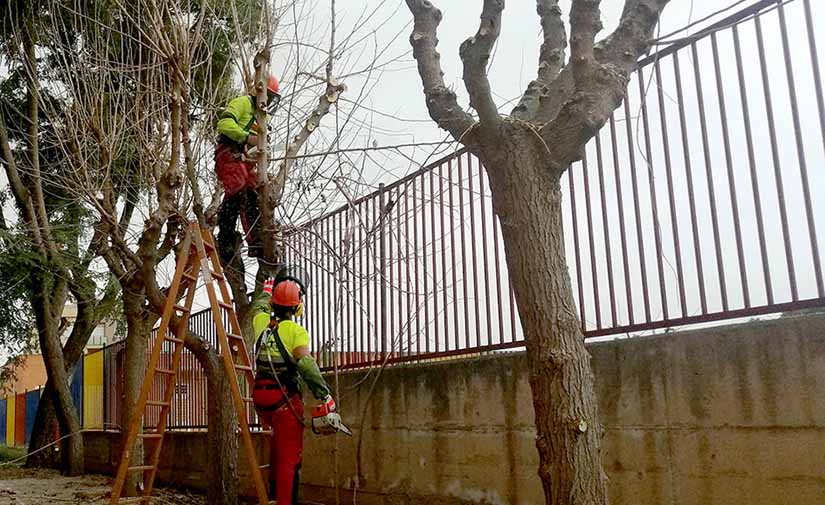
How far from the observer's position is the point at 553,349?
3549 mm

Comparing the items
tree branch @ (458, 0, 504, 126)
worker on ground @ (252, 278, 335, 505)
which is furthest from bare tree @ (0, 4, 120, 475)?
tree branch @ (458, 0, 504, 126)

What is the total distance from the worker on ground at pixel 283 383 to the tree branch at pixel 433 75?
8.78 ft

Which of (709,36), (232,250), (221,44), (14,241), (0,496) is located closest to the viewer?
(709,36)

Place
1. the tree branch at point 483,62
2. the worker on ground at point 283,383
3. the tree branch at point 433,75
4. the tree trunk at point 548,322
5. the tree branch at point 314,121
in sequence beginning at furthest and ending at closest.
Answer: the tree branch at point 314,121 → the worker on ground at point 283,383 → the tree branch at point 433,75 → the tree branch at point 483,62 → the tree trunk at point 548,322

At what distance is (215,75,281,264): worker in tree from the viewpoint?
22.4 ft

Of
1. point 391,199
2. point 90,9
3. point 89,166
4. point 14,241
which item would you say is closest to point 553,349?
point 391,199

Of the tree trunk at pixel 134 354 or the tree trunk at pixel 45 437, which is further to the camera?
the tree trunk at pixel 45 437

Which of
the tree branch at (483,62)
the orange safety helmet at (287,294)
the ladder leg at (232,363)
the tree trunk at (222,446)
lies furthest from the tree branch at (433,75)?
the tree trunk at (222,446)

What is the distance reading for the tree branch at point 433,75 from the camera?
4141 millimetres

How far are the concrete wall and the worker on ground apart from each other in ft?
3.28

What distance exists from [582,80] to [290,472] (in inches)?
161

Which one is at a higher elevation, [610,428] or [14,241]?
[14,241]

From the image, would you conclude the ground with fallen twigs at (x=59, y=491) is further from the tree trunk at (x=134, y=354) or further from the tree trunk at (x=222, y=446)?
the tree trunk at (x=222, y=446)

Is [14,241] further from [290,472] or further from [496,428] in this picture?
[496,428]
